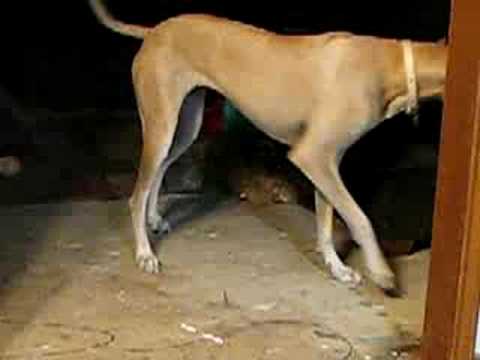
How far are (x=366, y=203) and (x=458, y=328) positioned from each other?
1.32m

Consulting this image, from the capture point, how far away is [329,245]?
2605 mm

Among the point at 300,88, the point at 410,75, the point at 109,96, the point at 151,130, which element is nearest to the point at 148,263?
the point at 151,130

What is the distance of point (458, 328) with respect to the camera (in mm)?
1876

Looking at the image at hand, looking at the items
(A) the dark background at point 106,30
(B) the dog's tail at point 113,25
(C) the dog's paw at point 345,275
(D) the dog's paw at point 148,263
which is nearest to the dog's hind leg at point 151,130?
(D) the dog's paw at point 148,263

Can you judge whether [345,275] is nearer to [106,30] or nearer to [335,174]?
[335,174]

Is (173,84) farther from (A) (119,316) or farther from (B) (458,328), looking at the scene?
(B) (458,328)

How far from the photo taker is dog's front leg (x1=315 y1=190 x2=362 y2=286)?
2553 millimetres

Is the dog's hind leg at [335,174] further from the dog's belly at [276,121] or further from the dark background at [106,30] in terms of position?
the dark background at [106,30]

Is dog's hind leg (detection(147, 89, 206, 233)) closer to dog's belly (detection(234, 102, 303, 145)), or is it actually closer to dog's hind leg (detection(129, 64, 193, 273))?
dog's hind leg (detection(129, 64, 193, 273))

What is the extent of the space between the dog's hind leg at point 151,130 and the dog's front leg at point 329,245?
381 millimetres

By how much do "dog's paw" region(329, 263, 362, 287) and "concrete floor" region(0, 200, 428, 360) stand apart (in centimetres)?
2

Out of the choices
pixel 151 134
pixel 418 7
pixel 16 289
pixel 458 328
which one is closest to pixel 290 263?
pixel 151 134

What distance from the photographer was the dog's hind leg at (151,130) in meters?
2.56

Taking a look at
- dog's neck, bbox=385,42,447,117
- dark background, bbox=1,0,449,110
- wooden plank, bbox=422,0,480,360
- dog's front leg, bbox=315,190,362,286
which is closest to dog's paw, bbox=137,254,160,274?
dog's front leg, bbox=315,190,362,286
